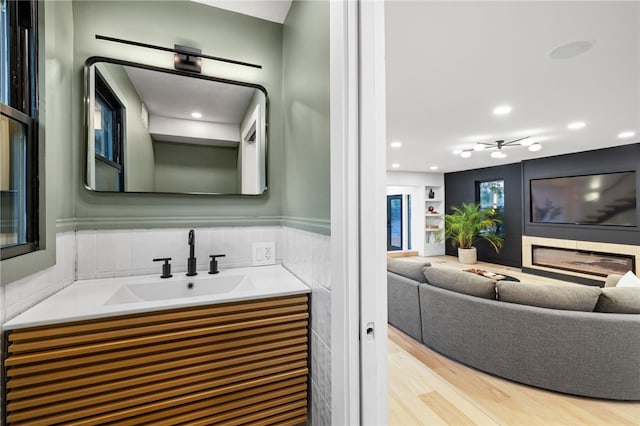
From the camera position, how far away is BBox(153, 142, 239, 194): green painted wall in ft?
5.41

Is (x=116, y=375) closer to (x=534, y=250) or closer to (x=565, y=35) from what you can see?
(x=565, y=35)

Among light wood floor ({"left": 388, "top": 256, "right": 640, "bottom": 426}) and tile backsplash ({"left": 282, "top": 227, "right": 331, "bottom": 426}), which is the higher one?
tile backsplash ({"left": 282, "top": 227, "right": 331, "bottom": 426})

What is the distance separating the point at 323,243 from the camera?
3.93ft

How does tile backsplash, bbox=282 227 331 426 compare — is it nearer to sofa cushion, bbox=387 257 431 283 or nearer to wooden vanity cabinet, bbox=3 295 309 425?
wooden vanity cabinet, bbox=3 295 309 425

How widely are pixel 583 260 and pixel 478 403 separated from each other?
510 cm

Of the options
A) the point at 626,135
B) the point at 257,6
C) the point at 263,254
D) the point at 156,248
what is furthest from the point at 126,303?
the point at 626,135

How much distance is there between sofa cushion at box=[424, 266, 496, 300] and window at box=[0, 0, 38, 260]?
8.59ft

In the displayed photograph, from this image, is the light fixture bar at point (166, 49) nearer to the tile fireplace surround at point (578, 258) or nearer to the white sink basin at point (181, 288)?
the white sink basin at point (181, 288)

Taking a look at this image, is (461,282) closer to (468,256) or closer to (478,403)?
(478,403)

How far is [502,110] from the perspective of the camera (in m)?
3.15

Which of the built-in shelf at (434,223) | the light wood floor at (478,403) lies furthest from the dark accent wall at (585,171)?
the light wood floor at (478,403)

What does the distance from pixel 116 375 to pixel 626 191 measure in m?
6.94

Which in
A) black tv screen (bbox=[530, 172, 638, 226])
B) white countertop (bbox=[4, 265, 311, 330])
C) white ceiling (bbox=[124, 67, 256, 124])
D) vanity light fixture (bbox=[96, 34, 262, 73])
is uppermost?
vanity light fixture (bbox=[96, 34, 262, 73])

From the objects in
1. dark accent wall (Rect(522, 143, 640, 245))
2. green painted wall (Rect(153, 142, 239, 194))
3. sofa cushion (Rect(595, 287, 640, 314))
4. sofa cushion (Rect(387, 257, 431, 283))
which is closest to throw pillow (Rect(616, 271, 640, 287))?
sofa cushion (Rect(595, 287, 640, 314))
